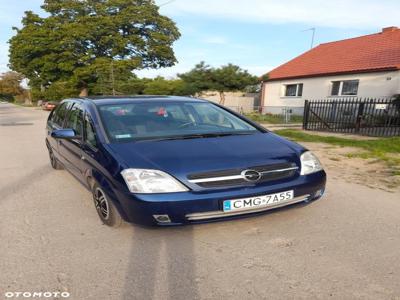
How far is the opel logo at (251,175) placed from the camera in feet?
9.18

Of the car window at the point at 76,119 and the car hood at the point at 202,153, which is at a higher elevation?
the car window at the point at 76,119

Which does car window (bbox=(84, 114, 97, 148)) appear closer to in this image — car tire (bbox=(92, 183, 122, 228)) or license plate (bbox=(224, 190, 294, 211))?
car tire (bbox=(92, 183, 122, 228))

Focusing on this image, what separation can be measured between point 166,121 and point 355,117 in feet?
33.4

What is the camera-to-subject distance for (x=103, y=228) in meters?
3.28

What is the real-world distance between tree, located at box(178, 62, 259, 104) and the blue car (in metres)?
18.8

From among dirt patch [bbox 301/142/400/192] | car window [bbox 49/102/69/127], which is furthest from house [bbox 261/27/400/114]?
car window [bbox 49/102/69/127]

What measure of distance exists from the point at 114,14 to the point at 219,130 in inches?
1319

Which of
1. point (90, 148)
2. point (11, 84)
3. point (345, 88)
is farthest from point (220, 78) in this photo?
point (11, 84)

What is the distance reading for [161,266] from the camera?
2586mm

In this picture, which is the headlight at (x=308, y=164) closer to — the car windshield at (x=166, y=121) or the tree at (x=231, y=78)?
the car windshield at (x=166, y=121)

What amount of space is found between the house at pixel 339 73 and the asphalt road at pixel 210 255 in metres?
15.8

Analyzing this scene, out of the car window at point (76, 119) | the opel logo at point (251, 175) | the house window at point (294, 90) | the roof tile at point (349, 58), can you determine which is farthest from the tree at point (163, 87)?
the opel logo at point (251, 175)

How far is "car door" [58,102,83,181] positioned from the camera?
3807 mm

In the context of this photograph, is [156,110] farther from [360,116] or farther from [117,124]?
[360,116]
